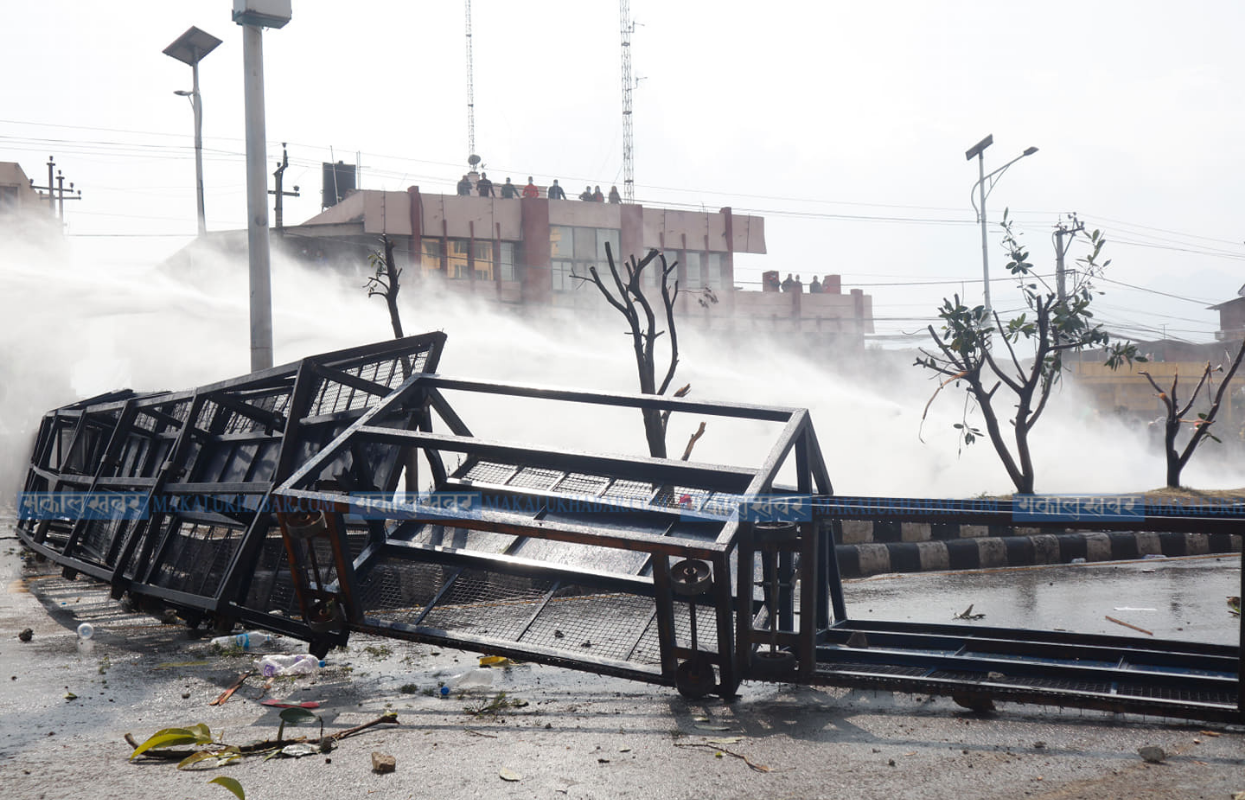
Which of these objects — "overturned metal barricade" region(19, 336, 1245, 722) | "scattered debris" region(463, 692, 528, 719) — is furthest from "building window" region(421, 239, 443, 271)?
"scattered debris" region(463, 692, 528, 719)

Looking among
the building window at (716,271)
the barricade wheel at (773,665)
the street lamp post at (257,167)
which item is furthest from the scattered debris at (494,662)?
the building window at (716,271)

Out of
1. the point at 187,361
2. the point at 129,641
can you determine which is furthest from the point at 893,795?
the point at 187,361

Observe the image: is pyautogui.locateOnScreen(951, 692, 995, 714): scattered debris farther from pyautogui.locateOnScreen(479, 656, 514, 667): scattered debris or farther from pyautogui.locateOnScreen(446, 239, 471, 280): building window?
pyautogui.locateOnScreen(446, 239, 471, 280): building window

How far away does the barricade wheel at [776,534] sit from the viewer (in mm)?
4145

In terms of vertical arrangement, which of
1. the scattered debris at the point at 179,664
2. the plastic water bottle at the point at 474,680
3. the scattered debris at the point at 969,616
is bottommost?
the scattered debris at the point at 969,616

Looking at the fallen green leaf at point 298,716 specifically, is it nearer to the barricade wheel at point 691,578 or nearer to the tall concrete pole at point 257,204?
the barricade wheel at point 691,578

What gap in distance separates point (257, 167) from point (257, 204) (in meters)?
0.39

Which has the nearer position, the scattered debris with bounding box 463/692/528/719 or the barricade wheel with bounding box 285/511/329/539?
the scattered debris with bounding box 463/692/528/719

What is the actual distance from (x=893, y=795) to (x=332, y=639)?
2.94 meters

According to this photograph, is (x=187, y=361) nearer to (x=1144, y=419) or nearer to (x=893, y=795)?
(x=893, y=795)

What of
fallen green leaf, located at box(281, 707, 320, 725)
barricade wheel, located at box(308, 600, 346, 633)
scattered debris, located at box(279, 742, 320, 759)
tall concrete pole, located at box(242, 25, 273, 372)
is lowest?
fallen green leaf, located at box(281, 707, 320, 725)

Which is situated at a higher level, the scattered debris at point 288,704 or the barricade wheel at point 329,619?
the barricade wheel at point 329,619

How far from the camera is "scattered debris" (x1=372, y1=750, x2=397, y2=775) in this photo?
3.37m

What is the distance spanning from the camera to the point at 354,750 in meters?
3.66
